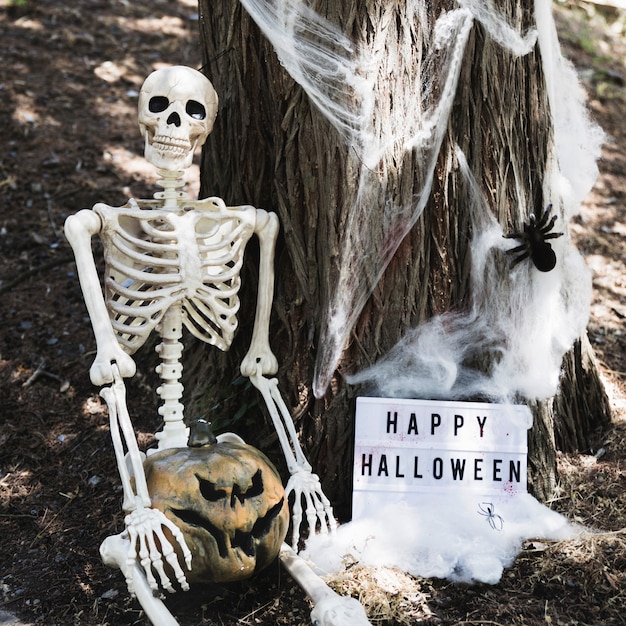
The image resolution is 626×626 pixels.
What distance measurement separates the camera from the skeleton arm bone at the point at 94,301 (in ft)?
7.99

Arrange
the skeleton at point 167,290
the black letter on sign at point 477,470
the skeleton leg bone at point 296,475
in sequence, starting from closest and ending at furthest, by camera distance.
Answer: the skeleton at point 167,290 < the skeleton leg bone at point 296,475 < the black letter on sign at point 477,470

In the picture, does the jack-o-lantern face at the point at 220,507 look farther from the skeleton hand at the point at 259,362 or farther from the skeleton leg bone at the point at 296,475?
the skeleton hand at the point at 259,362

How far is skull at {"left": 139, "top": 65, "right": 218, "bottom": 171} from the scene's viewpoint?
254 centimetres

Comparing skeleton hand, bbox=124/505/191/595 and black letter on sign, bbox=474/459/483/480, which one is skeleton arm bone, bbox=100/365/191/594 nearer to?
skeleton hand, bbox=124/505/191/595

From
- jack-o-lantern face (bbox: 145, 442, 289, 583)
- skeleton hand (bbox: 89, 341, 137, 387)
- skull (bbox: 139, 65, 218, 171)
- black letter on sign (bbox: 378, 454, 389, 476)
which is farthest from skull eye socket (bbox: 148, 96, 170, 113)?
black letter on sign (bbox: 378, 454, 389, 476)

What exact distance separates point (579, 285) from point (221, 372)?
1.40 metres

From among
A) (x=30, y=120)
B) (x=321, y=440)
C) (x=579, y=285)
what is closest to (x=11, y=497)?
(x=321, y=440)

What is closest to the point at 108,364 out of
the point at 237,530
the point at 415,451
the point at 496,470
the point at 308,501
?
the point at 237,530

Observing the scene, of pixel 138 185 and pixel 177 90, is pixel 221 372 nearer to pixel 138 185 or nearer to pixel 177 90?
pixel 177 90

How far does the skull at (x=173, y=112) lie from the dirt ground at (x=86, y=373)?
1.32 m

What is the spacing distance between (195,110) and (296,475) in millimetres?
1199

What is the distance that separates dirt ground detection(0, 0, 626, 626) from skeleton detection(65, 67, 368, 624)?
366mm

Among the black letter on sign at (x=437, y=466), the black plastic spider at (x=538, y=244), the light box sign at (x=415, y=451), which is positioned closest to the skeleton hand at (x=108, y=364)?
the light box sign at (x=415, y=451)

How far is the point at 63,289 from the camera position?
418cm
